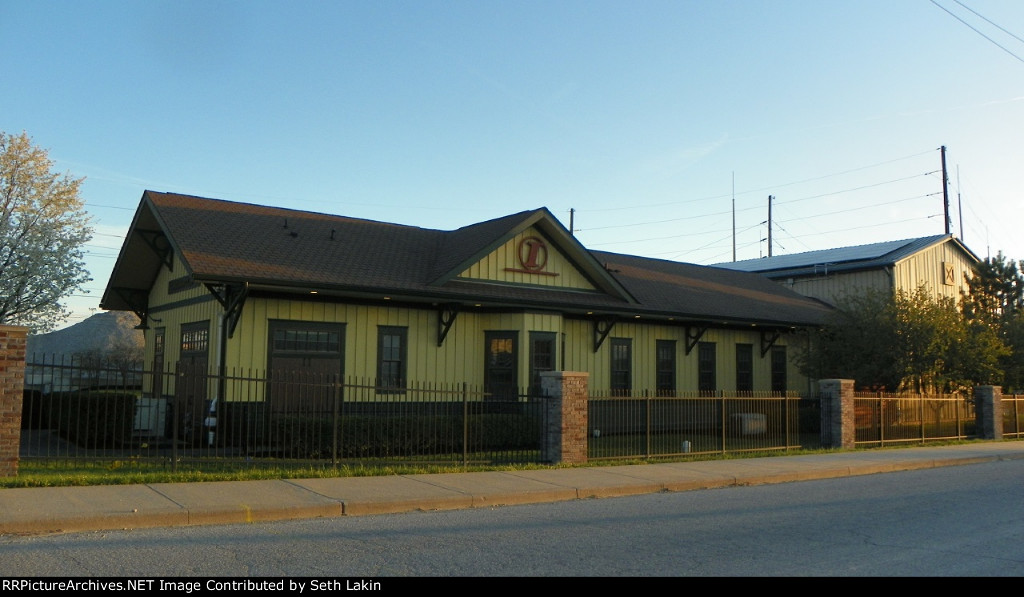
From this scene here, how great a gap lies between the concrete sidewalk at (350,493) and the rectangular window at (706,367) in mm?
7895

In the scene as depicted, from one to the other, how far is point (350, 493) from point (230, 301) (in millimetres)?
6772

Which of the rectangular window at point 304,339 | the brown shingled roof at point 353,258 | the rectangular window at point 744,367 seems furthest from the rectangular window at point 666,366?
the rectangular window at point 304,339

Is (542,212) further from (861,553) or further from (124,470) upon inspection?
(861,553)

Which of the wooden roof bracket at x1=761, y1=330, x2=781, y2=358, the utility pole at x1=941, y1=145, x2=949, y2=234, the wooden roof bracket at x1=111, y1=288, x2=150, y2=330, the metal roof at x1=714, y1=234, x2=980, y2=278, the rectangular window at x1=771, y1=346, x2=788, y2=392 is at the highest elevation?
the utility pole at x1=941, y1=145, x2=949, y2=234

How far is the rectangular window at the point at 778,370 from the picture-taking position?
27.6 meters

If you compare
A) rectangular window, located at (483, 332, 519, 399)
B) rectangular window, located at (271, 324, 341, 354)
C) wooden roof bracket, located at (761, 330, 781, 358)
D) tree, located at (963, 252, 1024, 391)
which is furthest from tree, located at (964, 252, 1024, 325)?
rectangular window, located at (271, 324, 341, 354)

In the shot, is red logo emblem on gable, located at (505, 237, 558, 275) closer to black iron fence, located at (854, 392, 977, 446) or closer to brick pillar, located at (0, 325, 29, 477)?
black iron fence, located at (854, 392, 977, 446)

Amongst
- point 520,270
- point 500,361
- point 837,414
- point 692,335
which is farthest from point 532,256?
point 837,414

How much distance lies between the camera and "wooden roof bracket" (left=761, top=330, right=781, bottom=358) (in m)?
27.1

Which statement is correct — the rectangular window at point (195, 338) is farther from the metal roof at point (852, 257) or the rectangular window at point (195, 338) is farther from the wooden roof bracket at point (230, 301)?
the metal roof at point (852, 257)

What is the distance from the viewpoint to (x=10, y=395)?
1162 centimetres

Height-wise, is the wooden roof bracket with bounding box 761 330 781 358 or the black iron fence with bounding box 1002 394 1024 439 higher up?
the wooden roof bracket with bounding box 761 330 781 358

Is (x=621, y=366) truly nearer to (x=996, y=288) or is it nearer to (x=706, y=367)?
(x=706, y=367)

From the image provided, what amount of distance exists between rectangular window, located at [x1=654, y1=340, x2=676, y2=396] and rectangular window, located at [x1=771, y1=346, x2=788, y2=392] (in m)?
4.73
